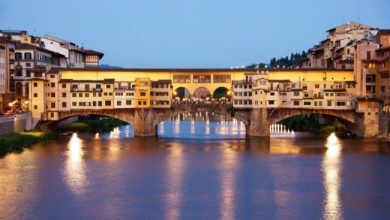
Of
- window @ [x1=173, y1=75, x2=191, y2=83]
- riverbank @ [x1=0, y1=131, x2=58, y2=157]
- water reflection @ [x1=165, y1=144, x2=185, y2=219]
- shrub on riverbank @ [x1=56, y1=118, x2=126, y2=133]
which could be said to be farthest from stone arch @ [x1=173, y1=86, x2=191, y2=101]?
water reflection @ [x1=165, y1=144, x2=185, y2=219]

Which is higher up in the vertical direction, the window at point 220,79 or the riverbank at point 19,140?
the window at point 220,79

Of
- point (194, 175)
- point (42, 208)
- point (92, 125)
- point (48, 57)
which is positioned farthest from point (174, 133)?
point (42, 208)

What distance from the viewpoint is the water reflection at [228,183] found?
21.6 meters

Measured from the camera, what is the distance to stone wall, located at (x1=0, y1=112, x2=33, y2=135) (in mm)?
38734

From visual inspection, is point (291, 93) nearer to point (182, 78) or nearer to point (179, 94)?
point (182, 78)

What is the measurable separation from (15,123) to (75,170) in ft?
43.5

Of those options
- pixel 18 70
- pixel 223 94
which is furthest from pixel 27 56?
pixel 223 94

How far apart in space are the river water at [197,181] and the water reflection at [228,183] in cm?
4

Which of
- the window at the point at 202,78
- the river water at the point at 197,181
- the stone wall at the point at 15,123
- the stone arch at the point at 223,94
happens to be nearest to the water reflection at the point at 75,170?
the river water at the point at 197,181

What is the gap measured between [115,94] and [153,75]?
456 cm

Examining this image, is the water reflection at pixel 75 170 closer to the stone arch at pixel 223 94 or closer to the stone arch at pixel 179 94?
the stone arch at pixel 179 94

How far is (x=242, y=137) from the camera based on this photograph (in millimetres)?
47938

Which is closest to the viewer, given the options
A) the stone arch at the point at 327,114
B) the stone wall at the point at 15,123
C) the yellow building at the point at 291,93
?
the stone wall at the point at 15,123

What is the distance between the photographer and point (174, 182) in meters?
26.8
